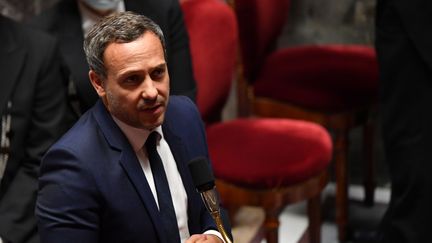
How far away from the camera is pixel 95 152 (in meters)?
1.48

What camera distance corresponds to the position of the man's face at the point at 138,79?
4.60 ft

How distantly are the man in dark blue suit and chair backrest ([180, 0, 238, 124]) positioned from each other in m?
1.05

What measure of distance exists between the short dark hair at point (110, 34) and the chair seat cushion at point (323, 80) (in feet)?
5.19

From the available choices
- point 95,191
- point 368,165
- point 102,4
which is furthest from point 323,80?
point 95,191

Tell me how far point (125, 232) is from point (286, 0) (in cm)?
184

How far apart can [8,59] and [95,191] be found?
2.53 ft

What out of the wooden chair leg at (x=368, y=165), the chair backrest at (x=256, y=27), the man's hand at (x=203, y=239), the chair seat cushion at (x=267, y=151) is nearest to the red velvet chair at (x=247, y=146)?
the chair seat cushion at (x=267, y=151)

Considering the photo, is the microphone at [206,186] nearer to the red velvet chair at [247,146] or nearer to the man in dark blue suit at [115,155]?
the man in dark blue suit at [115,155]

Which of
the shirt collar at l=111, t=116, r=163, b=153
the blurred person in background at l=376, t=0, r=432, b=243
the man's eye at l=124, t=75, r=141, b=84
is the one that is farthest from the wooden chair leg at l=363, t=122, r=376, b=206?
the man's eye at l=124, t=75, r=141, b=84

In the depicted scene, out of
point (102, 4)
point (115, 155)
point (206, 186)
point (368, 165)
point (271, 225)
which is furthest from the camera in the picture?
point (368, 165)

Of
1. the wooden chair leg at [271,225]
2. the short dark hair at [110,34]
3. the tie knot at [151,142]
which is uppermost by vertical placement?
the short dark hair at [110,34]

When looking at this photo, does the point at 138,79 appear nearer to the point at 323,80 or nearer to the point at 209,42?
the point at 209,42

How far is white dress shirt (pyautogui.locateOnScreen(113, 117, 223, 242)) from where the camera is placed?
1.53 m

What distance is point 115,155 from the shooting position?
Result: 59.0 inches
